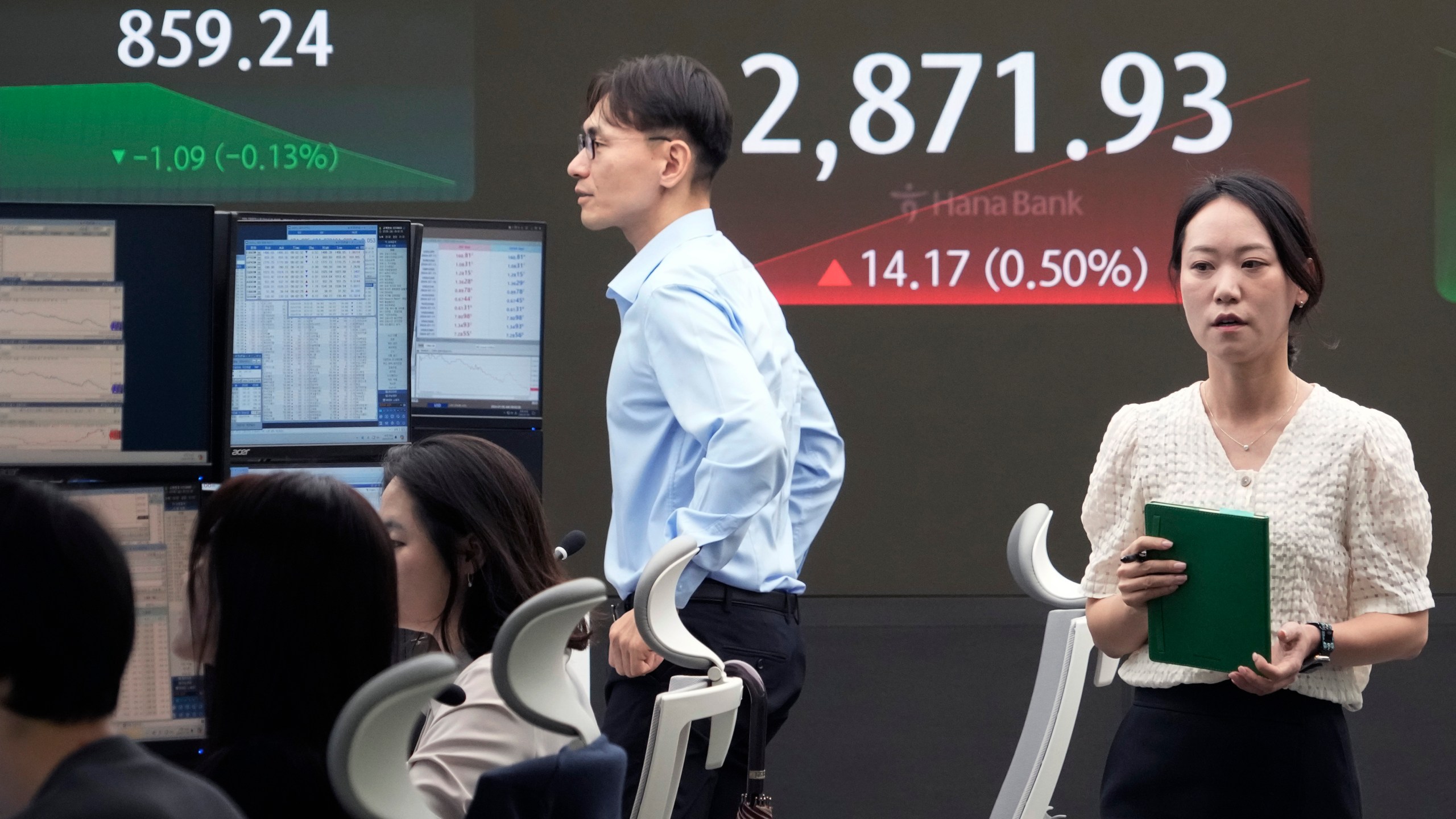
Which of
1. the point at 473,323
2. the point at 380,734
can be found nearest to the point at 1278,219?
the point at 380,734

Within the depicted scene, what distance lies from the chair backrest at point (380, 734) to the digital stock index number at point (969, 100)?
4.01 meters

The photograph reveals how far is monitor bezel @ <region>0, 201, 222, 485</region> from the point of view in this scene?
2014 millimetres

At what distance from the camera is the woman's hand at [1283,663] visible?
1494 mm

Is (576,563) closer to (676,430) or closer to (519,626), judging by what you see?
(676,430)

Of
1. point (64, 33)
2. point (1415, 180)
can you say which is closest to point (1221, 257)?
point (1415, 180)

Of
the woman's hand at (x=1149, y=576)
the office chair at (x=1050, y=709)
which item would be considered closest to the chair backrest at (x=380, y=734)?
the woman's hand at (x=1149, y=576)

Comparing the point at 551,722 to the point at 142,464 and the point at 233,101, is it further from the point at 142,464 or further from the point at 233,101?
the point at 233,101

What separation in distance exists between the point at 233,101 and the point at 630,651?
11.6ft

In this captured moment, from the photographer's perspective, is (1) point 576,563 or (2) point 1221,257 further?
(1) point 576,563

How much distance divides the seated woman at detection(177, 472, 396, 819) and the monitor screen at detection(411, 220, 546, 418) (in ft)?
6.85

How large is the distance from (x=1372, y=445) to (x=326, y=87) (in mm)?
4017

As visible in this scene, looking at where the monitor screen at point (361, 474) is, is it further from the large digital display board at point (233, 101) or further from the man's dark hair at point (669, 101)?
the large digital display board at point (233, 101)

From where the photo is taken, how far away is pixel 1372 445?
1.56 m

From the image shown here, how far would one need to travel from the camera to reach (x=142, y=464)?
2041 mm
